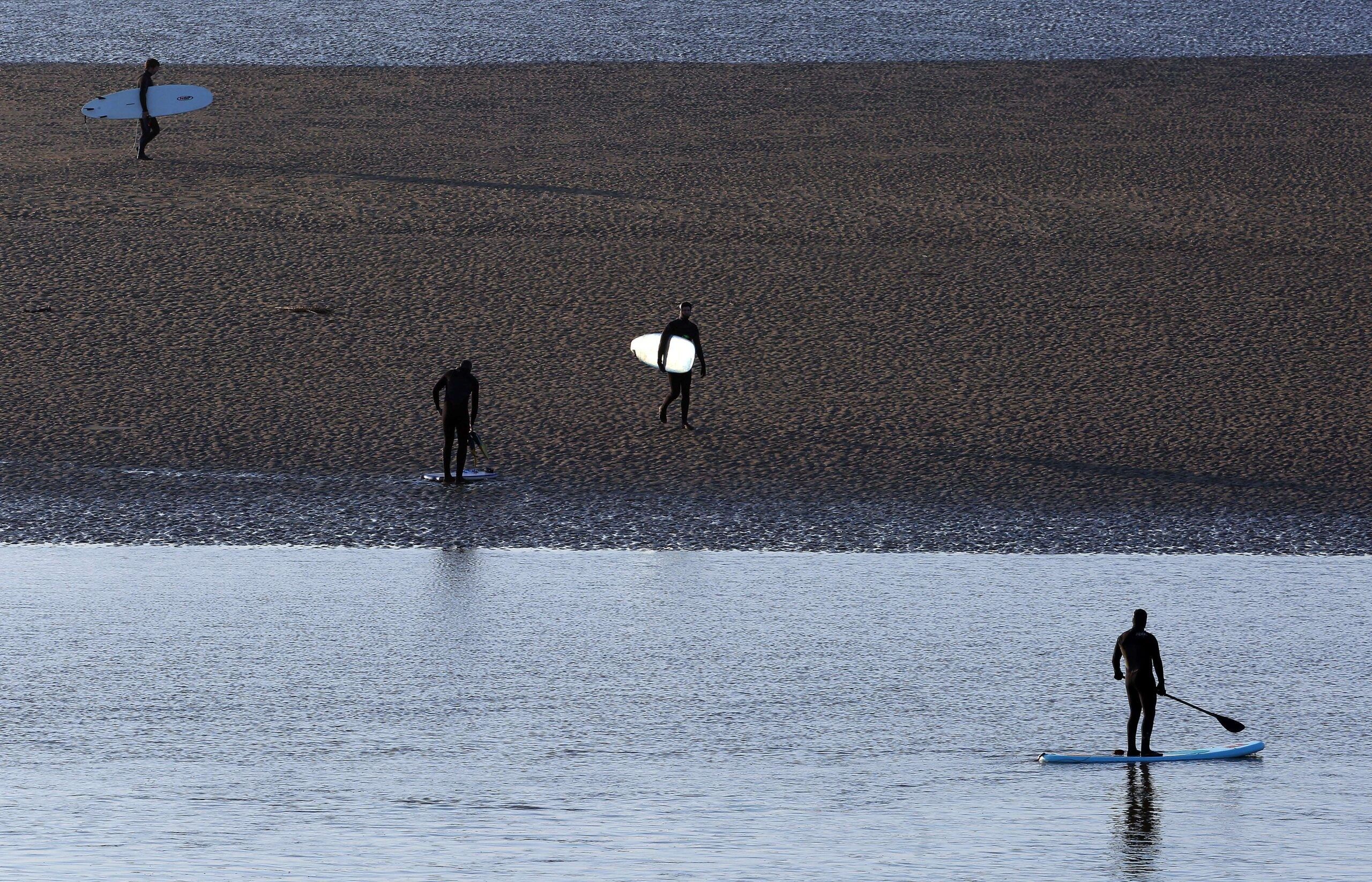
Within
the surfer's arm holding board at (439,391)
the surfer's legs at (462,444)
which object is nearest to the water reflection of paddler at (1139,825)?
the surfer's legs at (462,444)

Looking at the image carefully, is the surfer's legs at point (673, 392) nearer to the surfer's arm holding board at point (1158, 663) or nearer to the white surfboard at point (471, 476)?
the white surfboard at point (471, 476)

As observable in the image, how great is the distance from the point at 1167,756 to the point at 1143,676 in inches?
19.0

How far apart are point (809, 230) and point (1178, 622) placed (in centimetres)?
1438

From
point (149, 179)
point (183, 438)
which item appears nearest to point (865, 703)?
point (183, 438)

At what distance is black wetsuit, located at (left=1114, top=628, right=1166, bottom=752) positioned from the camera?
31.7 ft

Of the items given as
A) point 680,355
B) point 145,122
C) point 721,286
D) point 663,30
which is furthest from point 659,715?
point 663,30

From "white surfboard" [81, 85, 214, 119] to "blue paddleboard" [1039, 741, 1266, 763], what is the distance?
78.7 feet

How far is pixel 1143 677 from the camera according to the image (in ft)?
31.7

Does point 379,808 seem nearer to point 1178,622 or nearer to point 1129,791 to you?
point 1129,791

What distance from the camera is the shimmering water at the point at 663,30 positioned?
35.9 metres

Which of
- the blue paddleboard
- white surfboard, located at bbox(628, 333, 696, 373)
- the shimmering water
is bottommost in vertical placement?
the blue paddleboard

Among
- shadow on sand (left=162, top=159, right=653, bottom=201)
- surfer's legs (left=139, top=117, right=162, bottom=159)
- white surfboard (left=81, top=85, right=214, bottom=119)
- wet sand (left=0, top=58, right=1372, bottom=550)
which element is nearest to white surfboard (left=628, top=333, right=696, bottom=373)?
wet sand (left=0, top=58, right=1372, bottom=550)

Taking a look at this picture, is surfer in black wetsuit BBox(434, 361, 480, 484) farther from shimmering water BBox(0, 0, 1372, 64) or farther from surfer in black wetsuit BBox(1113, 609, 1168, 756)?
shimmering water BBox(0, 0, 1372, 64)

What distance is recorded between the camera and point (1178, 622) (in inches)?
474
